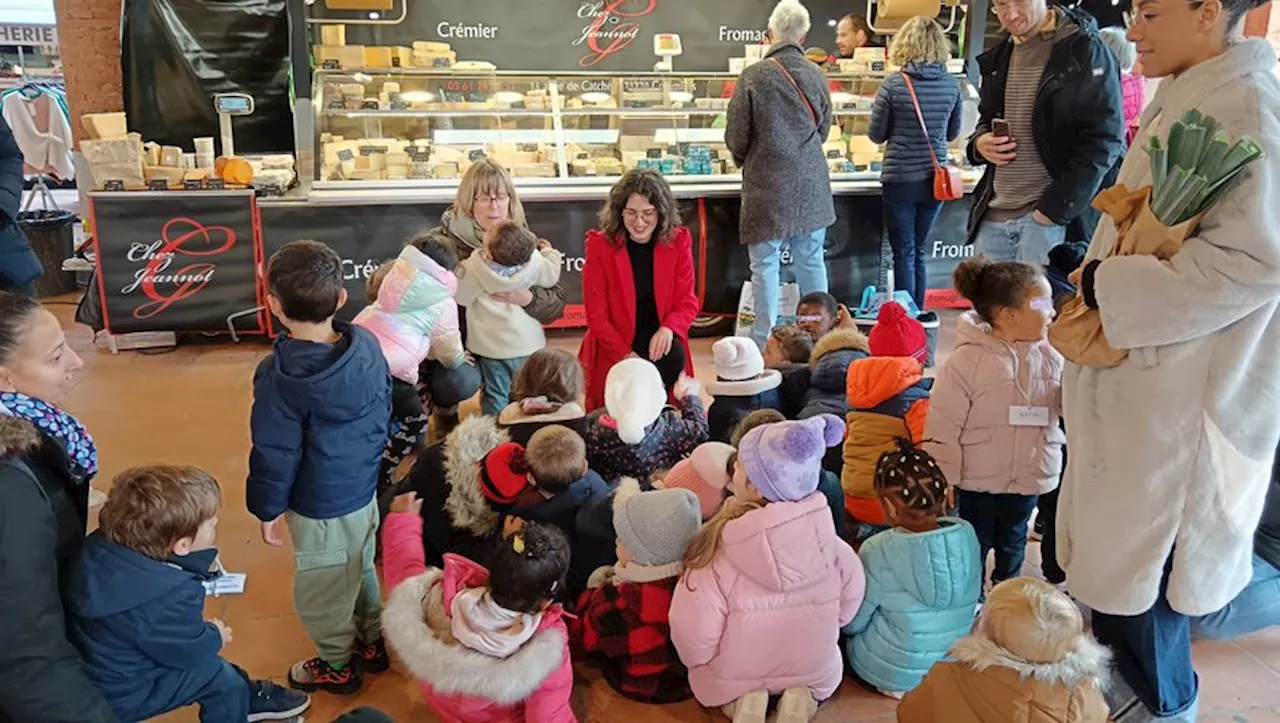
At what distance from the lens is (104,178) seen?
5.75m

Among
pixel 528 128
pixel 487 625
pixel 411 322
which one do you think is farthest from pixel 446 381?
pixel 528 128

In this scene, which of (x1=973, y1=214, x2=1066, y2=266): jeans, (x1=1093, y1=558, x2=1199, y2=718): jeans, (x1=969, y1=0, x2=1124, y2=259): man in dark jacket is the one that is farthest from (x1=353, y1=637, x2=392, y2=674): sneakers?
(x1=969, y1=0, x2=1124, y2=259): man in dark jacket

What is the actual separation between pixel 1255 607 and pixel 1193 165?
1744mm

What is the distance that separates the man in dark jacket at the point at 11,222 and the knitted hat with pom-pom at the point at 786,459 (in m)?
2.81

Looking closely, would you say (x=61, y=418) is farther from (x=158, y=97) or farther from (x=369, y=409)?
(x=158, y=97)

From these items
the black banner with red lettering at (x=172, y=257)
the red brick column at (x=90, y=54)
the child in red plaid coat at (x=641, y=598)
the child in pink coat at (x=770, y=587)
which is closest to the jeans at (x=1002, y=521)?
the child in pink coat at (x=770, y=587)

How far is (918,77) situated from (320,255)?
167 inches

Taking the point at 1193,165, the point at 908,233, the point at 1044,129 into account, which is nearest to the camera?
the point at 1193,165

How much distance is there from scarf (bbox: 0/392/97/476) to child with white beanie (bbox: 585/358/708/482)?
4.84 feet

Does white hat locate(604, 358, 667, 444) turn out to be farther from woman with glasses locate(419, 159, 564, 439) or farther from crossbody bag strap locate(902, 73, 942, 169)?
crossbody bag strap locate(902, 73, 942, 169)

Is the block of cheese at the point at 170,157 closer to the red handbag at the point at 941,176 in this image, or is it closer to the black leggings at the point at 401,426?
the black leggings at the point at 401,426

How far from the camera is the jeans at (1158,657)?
2.24 meters

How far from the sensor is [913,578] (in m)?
2.70

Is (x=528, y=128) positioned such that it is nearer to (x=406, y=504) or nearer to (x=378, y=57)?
(x=378, y=57)
